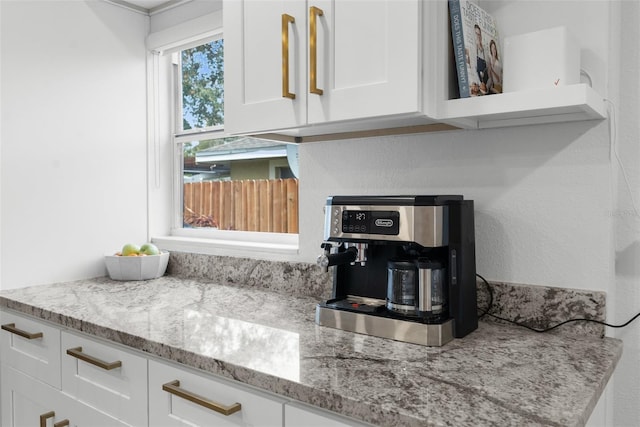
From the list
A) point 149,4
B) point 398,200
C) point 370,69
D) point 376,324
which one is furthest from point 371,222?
point 149,4

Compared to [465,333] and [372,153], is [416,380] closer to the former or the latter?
[465,333]

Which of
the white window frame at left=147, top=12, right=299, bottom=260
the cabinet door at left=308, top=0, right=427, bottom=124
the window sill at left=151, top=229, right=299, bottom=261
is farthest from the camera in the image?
the white window frame at left=147, top=12, right=299, bottom=260

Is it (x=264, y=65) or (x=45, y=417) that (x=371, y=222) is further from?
(x=45, y=417)

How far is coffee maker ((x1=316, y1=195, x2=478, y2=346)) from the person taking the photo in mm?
1284

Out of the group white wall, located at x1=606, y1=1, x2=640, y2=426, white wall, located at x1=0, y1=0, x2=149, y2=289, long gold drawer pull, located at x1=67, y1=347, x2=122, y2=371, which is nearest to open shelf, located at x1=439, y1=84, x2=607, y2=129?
white wall, located at x1=606, y1=1, x2=640, y2=426

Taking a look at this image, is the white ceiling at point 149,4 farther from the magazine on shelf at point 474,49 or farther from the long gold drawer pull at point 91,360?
the long gold drawer pull at point 91,360

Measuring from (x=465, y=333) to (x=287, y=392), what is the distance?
0.54 m

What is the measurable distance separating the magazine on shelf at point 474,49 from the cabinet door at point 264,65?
42 centimetres

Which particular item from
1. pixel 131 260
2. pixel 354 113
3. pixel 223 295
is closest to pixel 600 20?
pixel 354 113

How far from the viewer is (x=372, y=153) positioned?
1.74m

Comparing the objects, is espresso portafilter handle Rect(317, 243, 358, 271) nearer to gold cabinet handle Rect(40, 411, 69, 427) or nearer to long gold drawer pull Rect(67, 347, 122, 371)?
long gold drawer pull Rect(67, 347, 122, 371)

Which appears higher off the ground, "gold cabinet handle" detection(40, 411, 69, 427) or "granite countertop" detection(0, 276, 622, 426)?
"granite countertop" detection(0, 276, 622, 426)

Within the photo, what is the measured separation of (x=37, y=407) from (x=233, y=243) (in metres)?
0.97

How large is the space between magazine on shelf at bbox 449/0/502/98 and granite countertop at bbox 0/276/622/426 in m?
0.67
